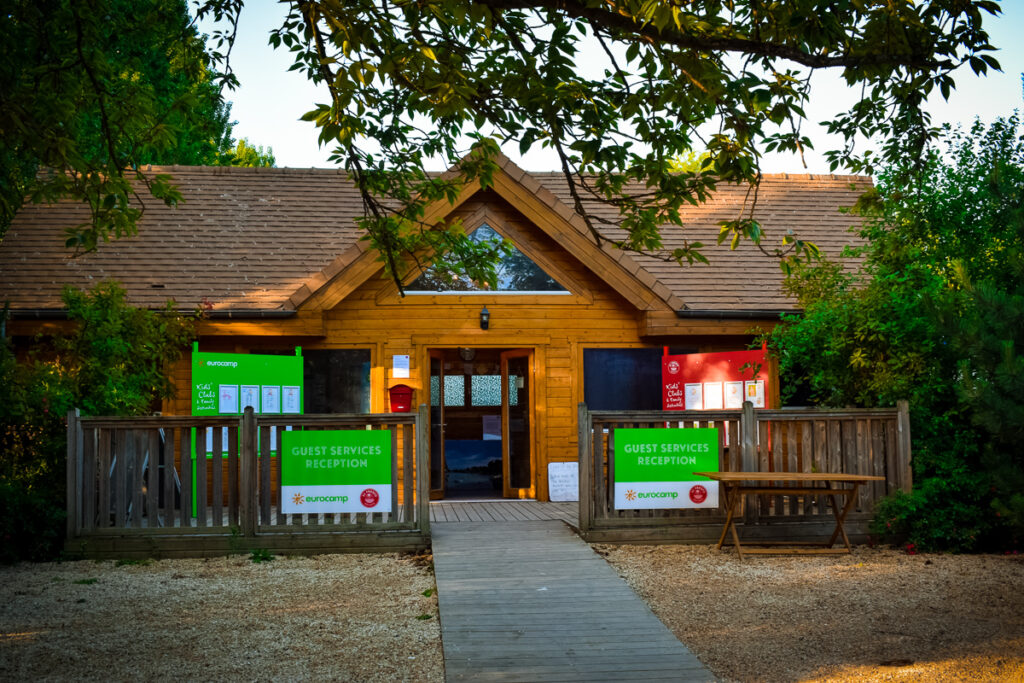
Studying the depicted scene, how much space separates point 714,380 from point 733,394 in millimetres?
321

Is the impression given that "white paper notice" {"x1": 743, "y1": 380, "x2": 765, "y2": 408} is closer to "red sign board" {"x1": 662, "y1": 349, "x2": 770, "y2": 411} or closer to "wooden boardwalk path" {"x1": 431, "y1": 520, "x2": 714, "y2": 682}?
"red sign board" {"x1": 662, "y1": 349, "x2": 770, "y2": 411}

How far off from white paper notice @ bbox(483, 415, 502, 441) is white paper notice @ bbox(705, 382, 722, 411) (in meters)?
3.59

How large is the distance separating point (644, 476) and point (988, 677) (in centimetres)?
454

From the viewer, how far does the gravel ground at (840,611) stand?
5594 millimetres

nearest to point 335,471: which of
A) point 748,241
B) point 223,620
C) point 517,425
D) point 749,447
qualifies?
point 223,620

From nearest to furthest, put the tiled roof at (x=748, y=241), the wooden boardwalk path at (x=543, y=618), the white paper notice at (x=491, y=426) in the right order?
1. the wooden boardwalk path at (x=543, y=618)
2. the tiled roof at (x=748, y=241)
3. the white paper notice at (x=491, y=426)

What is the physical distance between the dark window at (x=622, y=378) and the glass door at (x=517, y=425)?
Result: 0.84m

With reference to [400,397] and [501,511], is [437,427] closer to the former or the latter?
[400,397]

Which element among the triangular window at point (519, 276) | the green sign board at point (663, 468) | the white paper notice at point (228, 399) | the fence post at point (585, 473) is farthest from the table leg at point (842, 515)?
the white paper notice at point (228, 399)

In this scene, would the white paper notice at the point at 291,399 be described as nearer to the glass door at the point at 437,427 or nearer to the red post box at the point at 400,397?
the red post box at the point at 400,397

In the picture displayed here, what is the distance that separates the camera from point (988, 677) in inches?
211

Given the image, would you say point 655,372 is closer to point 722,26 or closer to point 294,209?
point 294,209

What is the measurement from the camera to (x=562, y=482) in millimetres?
13234

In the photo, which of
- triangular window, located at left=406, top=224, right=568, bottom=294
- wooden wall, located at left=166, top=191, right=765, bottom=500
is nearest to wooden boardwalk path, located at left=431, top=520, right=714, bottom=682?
wooden wall, located at left=166, top=191, right=765, bottom=500
